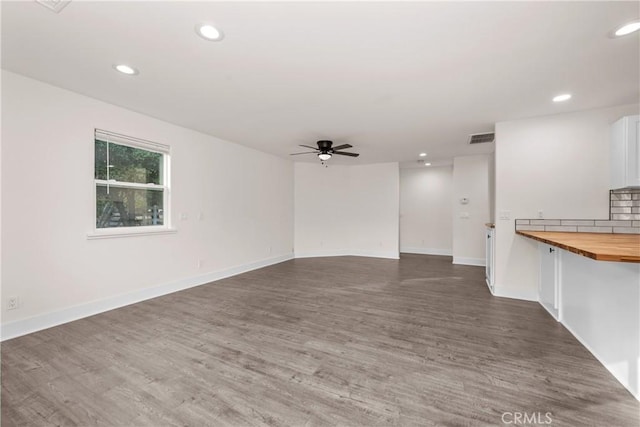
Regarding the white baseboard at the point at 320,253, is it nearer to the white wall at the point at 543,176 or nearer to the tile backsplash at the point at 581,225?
the white wall at the point at 543,176

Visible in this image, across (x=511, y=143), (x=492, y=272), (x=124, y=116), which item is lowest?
(x=492, y=272)

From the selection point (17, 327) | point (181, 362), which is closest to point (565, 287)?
point (181, 362)

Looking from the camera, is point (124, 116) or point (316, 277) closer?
point (124, 116)

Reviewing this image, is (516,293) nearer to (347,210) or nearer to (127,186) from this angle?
(347,210)

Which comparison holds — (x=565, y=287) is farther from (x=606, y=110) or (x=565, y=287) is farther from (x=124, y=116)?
(x=124, y=116)

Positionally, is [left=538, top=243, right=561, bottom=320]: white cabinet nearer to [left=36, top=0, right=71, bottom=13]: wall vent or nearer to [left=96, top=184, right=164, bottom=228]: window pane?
[left=36, top=0, right=71, bottom=13]: wall vent

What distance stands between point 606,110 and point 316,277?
16.0 ft

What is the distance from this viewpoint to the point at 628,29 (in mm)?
1893

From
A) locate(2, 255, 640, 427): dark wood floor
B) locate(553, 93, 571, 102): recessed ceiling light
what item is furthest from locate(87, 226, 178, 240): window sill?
locate(553, 93, 571, 102): recessed ceiling light

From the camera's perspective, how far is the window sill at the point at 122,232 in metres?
3.21

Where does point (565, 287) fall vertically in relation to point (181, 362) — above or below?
above

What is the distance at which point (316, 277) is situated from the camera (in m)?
5.05

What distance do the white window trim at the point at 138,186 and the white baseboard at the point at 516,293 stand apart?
5.08m

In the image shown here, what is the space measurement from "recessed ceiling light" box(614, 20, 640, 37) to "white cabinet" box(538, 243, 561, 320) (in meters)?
2.10
